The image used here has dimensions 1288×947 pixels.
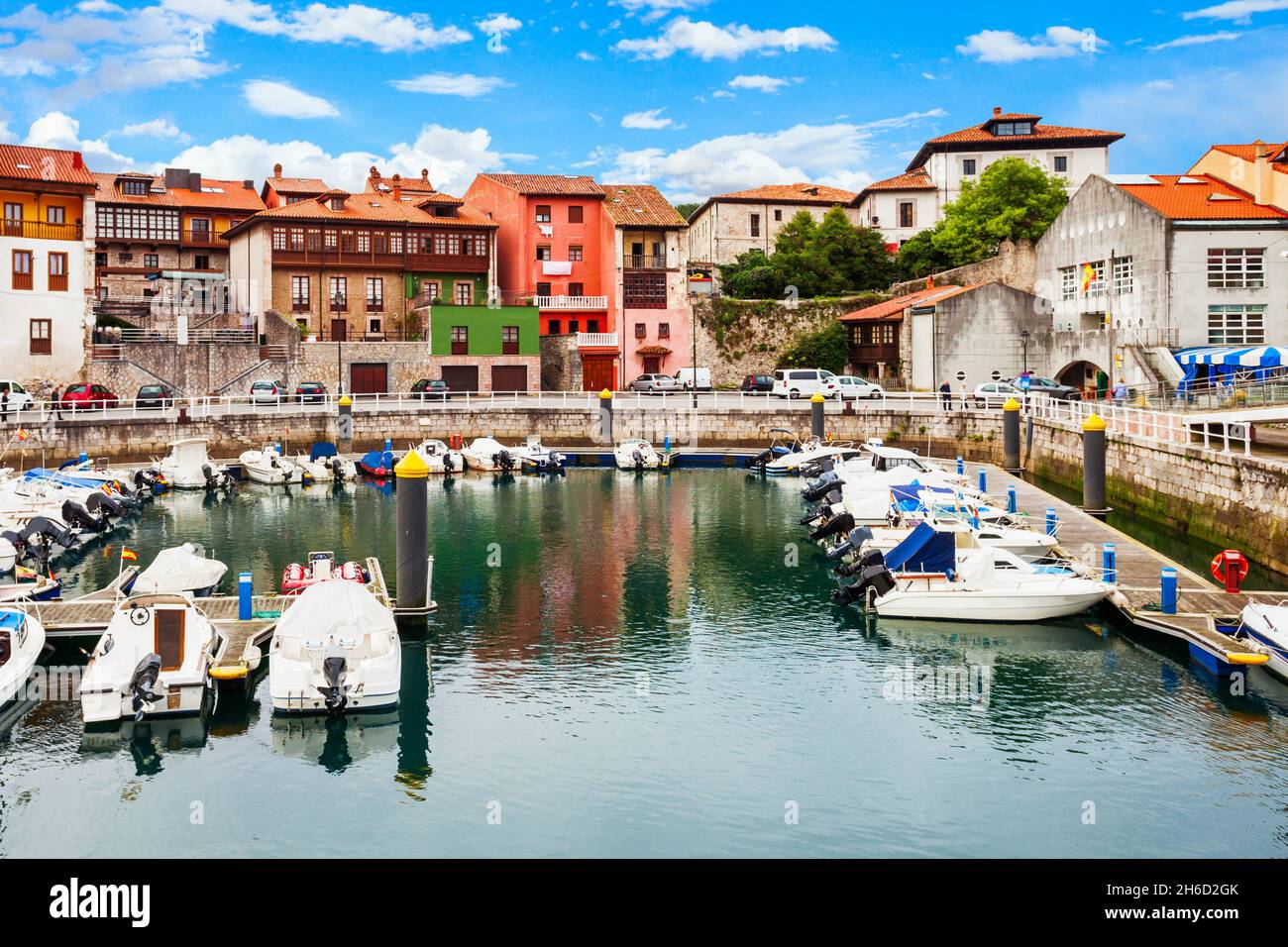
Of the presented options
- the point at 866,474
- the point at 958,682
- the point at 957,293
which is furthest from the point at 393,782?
the point at 957,293

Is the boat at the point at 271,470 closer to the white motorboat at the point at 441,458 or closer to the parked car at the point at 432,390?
the white motorboat at the point at 441,458

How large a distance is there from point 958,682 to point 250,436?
1651 inches

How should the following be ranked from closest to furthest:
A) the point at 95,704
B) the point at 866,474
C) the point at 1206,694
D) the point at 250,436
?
the point at 95,704 < the point at 1206,694 < the point at 866,474 < the point at 250,436

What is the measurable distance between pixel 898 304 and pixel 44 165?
45548 millimetres

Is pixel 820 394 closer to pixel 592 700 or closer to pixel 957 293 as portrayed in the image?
pixel 957 293

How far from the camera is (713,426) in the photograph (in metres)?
62.2

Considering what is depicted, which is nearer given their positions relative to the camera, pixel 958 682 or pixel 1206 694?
pixel 1206 694

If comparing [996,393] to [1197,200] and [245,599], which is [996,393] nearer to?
[1197,200]

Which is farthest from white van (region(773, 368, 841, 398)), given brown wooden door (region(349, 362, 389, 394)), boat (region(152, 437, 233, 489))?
boat (region(152, 437, 233, 489))

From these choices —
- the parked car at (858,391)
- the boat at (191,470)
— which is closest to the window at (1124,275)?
the parked car at (858,391)

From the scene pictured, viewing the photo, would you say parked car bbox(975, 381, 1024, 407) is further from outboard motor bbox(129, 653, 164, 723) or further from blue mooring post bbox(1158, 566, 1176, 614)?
outboard motor bbox(129, 653, 164, 723)

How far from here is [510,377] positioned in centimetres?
7125

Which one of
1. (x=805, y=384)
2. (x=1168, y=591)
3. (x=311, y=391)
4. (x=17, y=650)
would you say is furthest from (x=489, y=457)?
(x=1168, y=591)

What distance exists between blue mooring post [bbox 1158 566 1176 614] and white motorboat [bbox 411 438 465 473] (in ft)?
121
